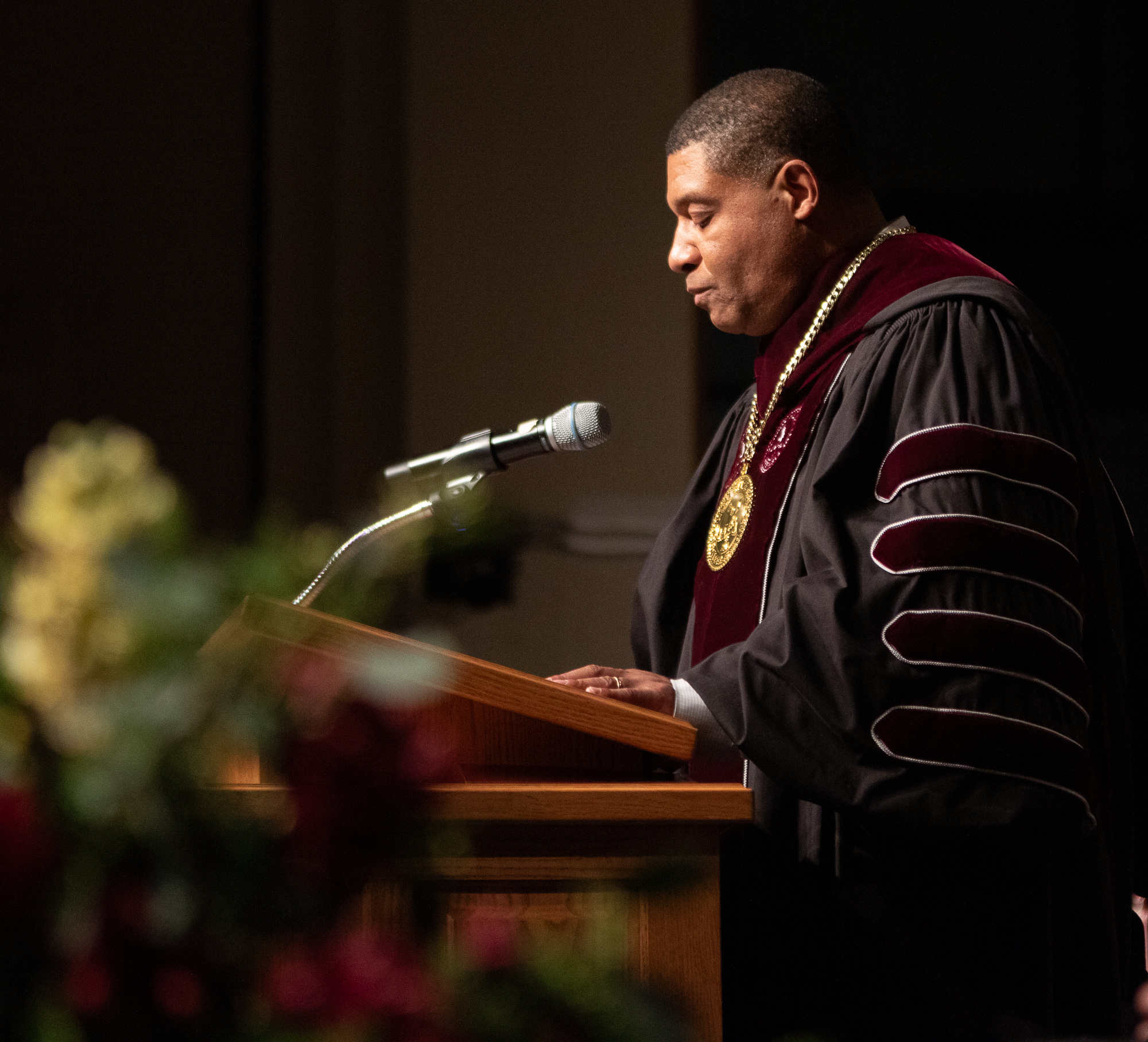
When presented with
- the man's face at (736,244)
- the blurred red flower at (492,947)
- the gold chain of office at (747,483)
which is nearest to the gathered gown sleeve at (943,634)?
the gold chain of office at (747,483)

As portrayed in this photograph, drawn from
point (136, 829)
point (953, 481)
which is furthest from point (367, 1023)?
Result: point (953, 481)

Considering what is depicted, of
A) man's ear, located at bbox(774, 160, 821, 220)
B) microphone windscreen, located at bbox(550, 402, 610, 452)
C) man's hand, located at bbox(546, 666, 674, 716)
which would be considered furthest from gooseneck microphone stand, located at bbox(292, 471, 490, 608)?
man's ear, located at bbox(774, 160, 821, 220)

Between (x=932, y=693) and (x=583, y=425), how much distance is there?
0.56 metres

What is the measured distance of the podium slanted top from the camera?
1268mm

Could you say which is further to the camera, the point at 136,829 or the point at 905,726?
the point at 905,726

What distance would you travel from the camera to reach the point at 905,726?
1634mm

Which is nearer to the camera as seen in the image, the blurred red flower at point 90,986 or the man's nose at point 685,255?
the blurred red flower at point 90,986

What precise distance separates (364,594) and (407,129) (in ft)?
12.2

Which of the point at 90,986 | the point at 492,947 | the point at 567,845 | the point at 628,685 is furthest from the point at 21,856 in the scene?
the point at 628,685

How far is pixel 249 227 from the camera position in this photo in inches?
161

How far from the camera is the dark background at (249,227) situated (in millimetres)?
3938

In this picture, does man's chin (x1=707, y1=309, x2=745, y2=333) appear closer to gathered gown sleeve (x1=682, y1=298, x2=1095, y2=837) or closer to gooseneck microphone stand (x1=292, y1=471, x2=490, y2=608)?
gathered gown sleeve (x1=682, y1=298, x2=1095, y2=837)

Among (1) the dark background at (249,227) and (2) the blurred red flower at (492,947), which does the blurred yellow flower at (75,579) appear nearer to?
(2) the blurred red flower at (492,947)

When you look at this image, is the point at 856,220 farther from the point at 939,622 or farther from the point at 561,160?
the point at 561,160
